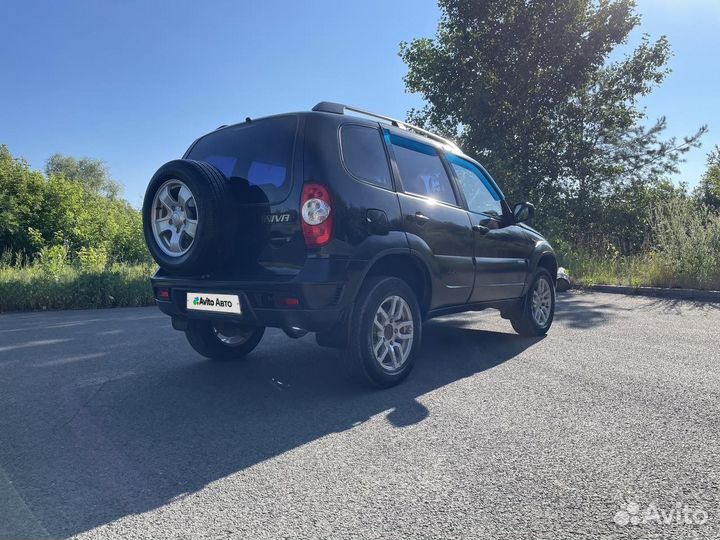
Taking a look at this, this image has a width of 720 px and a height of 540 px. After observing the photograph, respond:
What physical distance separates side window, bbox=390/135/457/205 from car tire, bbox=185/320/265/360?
176 centimetres

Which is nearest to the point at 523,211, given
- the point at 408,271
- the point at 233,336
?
the point at 408,271

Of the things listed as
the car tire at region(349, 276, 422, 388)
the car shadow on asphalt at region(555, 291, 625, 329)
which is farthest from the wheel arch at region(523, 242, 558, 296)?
the car tire at region(349, 276, 422, 388)

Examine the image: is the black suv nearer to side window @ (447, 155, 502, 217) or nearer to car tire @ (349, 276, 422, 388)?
car tire @ (349, 276, 422, 388)

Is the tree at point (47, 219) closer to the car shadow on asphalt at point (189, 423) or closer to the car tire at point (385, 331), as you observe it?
the car shadow on asphalt at point (189, 423)

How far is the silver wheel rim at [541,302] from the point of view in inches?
233

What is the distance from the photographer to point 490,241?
16.6ft

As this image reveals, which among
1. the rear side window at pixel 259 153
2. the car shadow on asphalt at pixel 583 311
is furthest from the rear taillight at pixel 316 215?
the car shadow on asphalt at pixel 583 311

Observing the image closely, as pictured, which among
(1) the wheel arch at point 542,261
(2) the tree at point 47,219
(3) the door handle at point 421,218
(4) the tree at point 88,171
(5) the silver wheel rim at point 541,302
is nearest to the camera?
(3) the door handle at point 421,218

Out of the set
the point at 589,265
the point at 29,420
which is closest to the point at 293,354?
the point at 29,420

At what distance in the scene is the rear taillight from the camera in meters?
3.31

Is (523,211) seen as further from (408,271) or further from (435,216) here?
(408,271)

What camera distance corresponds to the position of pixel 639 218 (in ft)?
57.7

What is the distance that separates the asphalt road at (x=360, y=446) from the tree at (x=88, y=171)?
72.0 metres

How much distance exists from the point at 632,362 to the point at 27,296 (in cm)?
1003
